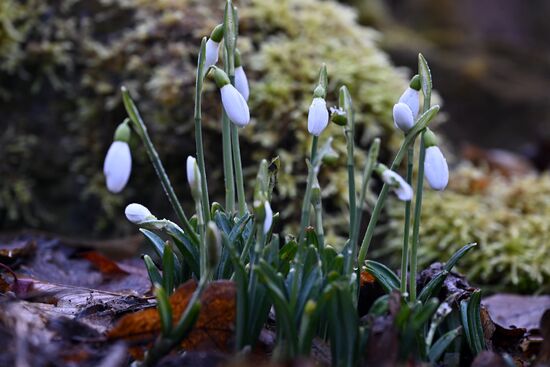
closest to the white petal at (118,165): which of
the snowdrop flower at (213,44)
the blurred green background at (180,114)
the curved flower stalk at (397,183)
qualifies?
the snowdrop flower at (213,44)

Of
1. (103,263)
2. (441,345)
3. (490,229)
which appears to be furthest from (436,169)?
(490,229)

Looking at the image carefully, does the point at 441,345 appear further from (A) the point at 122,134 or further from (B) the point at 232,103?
(A) the point at 122,134

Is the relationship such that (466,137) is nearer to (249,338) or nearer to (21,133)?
(21,133)

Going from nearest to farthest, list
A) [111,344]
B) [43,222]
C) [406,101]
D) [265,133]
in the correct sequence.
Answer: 1. [111,344]
2. [406,101]
3. [265,133]
4. [43,222]

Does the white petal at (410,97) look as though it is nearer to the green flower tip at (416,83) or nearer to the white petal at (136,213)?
the green flower tip at (416,83)

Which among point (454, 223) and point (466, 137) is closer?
point (454, 223)

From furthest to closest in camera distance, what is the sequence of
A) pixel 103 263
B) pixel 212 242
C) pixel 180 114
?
pixel 180 114 < pixel 103 263 < pixel 212 242

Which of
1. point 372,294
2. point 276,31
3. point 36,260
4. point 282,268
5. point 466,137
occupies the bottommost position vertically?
point 466,137

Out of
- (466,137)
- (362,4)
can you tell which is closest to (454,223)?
(466,137)
